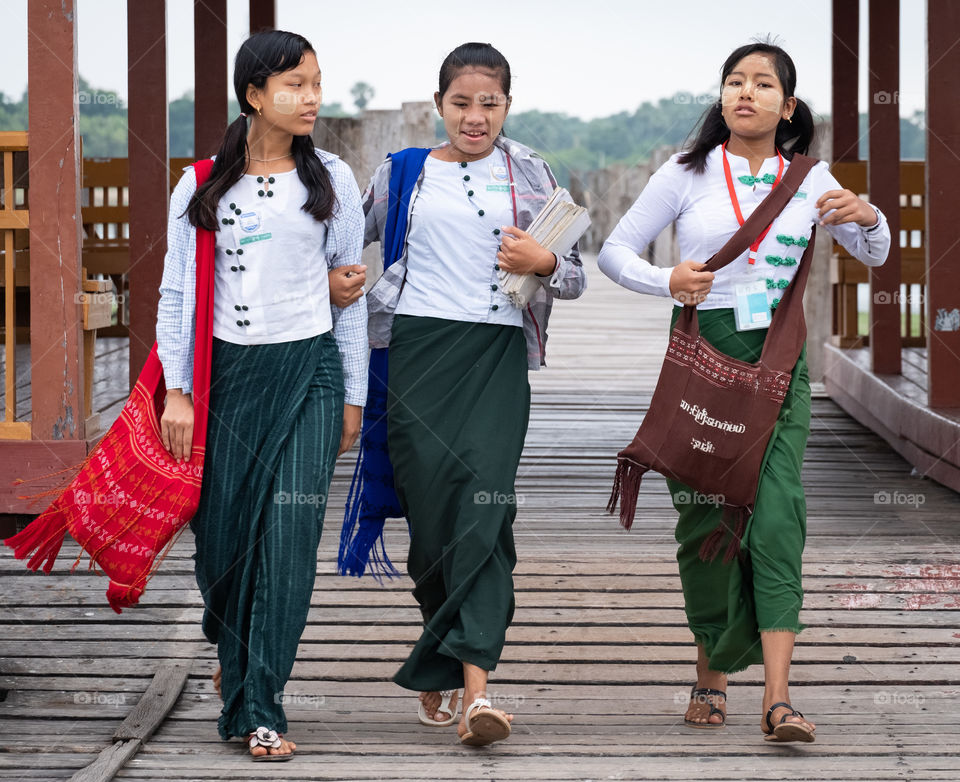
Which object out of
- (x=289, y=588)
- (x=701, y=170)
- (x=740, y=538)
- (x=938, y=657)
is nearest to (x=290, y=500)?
(x=289, y=588)

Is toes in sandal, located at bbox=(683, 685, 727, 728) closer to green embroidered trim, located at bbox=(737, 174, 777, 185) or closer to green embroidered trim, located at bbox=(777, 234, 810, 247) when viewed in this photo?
green embroidered trim, located at bbox=(777, 234, 810, 247)

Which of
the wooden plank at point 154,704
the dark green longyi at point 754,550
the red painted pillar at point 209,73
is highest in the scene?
the red painted pillar at point 209,73

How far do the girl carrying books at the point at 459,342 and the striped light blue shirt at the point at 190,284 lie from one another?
153mm

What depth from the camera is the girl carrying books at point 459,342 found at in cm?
363

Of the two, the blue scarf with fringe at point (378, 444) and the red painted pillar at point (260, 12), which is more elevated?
the red painted pillar at point (260, 12)

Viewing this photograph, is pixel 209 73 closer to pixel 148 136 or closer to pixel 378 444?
pixel 148 136

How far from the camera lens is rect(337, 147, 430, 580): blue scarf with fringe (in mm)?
3795

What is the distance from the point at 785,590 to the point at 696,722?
494 millimetres

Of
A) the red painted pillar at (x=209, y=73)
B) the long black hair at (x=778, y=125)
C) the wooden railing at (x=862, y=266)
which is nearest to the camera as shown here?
the long black hair at (x=778, y=125)

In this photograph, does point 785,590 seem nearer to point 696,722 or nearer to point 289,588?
point 696,722

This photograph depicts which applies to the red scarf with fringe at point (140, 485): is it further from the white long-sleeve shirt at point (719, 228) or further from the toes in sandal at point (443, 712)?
the white long-sleeve shirt at point (719, 228)

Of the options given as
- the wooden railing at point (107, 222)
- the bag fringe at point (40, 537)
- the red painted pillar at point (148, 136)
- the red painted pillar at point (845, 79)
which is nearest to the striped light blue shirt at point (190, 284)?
the bag fringe at point (40, 537)

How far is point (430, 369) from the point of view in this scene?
3.72 metres

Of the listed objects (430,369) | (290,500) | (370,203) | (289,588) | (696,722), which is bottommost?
(696,722)
